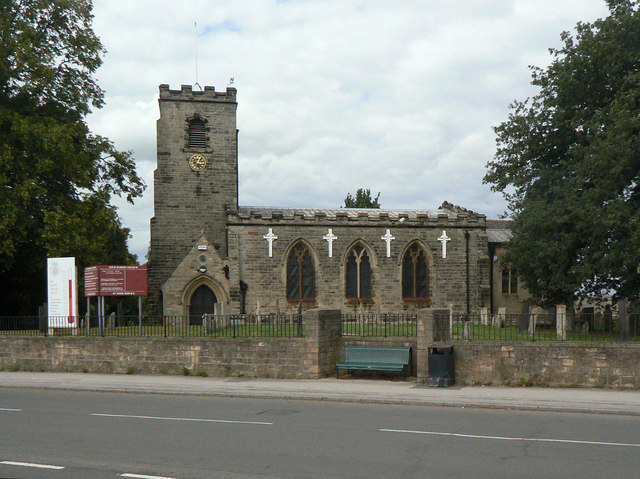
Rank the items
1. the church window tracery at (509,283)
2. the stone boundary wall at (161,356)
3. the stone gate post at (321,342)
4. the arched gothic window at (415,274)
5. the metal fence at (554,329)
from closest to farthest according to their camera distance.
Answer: the metal fence at (554,329) < the stone gate post at (321,342) < the stone boundary wall at (161,356) < the arched gothic window at (415,274) < the church window tracery at (509,283)

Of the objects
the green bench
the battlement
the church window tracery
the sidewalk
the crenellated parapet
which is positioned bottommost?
the sidewalk

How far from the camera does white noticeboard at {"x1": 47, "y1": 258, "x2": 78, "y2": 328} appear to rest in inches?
849

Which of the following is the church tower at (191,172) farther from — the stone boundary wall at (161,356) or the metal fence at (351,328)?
the stone boundary wall at (161,356)

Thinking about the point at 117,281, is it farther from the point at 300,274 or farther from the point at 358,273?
the point at 358,273

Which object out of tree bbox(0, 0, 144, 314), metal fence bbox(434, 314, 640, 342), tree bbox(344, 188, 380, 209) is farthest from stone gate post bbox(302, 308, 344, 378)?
tree bbox(344, 188, 380, 209)

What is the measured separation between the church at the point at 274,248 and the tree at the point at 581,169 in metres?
6.39

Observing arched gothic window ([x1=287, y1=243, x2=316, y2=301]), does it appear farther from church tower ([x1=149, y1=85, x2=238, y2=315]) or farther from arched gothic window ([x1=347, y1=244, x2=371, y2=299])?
church tower ([x1=149, y1=85, x2=238, y2=315])

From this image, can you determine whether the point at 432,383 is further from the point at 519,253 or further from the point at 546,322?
the point at 519,253

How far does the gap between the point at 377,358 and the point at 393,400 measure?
3.46 m

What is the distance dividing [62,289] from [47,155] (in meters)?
7.52

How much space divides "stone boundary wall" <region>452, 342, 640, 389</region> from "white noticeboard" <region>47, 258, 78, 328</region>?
12551 mm

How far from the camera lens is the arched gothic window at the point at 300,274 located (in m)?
32.3

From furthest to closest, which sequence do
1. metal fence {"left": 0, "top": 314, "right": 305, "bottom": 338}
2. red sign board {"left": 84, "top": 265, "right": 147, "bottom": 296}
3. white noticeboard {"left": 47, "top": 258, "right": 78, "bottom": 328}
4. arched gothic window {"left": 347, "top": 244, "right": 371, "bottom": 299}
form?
arched gothic window {"left": 347, "top": 244, "right": 371, "bottom": 299}
white noticeboard {"left": 47, "top": 258, "right": 78, "bottom": 328}
red sign board {"left": 84, "top": 265, "right": 147, "bottom": 296}
metal fence {"left": 0, "top": 314, "right": 305, "bottom": 338}

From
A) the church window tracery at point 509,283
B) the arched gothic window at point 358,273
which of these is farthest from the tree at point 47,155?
the church window tracery at point 509,283
